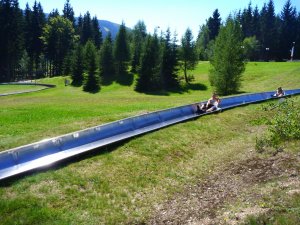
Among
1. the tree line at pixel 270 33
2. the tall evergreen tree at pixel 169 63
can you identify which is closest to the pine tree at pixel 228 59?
the tall evergreen tree at pixel 169 63

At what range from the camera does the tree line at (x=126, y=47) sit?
57125mm

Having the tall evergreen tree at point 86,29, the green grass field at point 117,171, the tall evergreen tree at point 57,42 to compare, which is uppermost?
the tall evergreen tree at point 86,29

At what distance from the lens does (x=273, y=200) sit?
28.1 ft

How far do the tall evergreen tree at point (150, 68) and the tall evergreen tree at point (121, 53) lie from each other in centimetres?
1353

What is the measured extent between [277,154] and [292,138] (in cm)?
166

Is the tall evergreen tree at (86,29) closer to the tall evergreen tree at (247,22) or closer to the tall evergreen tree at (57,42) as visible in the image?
the tall evergreen tree at (57,42)

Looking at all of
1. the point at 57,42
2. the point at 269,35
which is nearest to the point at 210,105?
the point at 57,42

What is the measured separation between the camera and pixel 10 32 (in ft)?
260

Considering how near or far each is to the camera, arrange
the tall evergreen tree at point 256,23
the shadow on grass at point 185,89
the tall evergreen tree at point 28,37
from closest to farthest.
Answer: the shadow on grass at point 185,89
the tall evergreen tree at point 28,37
the tall evergreen tree at point 256,23

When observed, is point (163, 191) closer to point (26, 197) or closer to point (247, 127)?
point (26, 197)

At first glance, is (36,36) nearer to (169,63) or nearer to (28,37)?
(28,37)

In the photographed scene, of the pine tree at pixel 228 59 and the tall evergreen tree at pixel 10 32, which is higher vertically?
the tall evergreen tree at pixel 10 32

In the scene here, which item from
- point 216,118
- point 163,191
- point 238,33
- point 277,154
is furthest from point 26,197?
point 238,33

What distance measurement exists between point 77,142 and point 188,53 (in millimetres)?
55299
